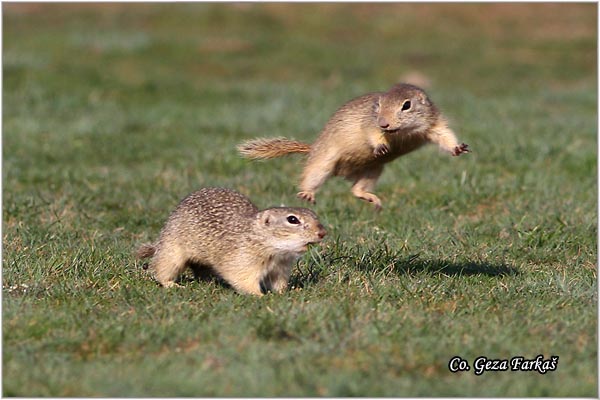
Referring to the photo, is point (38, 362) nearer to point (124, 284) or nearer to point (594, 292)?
point (124, 284)

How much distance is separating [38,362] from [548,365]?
8.70 feet

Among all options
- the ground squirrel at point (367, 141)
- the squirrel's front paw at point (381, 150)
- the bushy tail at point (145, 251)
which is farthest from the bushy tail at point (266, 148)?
the bushy tail at point (145, 251)

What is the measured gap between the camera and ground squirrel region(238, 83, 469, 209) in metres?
6.69

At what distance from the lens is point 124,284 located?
20.7 feet

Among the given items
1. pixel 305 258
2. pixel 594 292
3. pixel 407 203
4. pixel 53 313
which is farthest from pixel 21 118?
pixel 594 292

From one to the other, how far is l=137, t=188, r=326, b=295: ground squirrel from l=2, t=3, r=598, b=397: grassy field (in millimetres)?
174

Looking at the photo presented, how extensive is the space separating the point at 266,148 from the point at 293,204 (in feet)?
6.25

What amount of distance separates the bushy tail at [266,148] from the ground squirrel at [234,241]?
1.15 ft

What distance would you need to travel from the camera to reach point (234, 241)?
6.46 metres

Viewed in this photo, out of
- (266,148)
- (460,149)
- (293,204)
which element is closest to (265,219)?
(266,148)

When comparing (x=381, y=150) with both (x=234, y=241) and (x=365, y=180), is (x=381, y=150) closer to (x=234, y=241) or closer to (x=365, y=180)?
(x=365, y=180)

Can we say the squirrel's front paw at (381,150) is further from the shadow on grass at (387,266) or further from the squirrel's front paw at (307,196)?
the shadow on grass at (387,266)

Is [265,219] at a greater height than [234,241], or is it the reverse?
[265,219]

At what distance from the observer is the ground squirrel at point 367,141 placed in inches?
263
